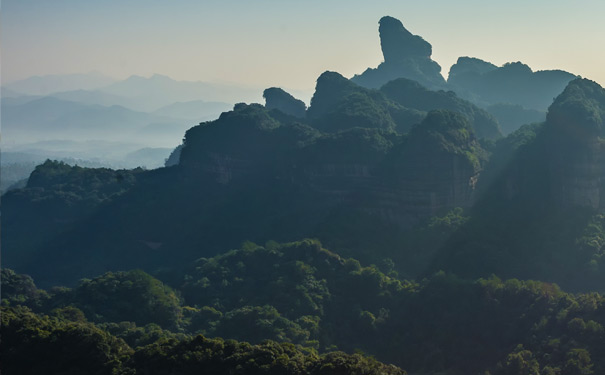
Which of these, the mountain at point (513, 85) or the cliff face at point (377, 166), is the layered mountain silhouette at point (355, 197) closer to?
the cliff face at point (377, 166)

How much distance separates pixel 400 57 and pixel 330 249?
Result: 7822 centimetres

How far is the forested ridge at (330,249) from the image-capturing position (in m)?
36.7

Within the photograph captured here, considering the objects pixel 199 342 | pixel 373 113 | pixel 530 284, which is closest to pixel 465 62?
pixel 373 113

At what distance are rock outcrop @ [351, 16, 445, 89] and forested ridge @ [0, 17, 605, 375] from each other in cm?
2832

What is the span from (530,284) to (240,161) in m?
38.6

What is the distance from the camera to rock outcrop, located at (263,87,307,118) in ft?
353

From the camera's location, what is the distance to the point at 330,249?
5634cm

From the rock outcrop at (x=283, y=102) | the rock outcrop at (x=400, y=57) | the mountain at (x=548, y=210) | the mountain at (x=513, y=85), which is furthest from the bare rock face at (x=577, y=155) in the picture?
the rock outcrop at (x=400, y=57)

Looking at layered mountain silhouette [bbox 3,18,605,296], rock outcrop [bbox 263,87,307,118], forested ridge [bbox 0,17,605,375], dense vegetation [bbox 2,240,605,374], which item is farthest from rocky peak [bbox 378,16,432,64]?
dense vegetation [bbox 2,240,605,374]

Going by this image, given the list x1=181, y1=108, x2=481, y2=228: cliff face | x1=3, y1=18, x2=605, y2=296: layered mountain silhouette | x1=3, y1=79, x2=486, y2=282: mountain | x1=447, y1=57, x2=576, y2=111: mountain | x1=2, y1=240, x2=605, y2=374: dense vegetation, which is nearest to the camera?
x1=2, y1=240, x2=605, y2=374: dense vegetation

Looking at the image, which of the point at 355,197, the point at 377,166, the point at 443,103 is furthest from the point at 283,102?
the point at 355,197

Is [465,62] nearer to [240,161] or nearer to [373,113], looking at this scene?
[373,113]

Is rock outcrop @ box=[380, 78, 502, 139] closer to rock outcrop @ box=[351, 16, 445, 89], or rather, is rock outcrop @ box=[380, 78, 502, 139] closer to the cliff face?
the cliff face

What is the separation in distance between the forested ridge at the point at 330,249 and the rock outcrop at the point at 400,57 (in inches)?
1115
